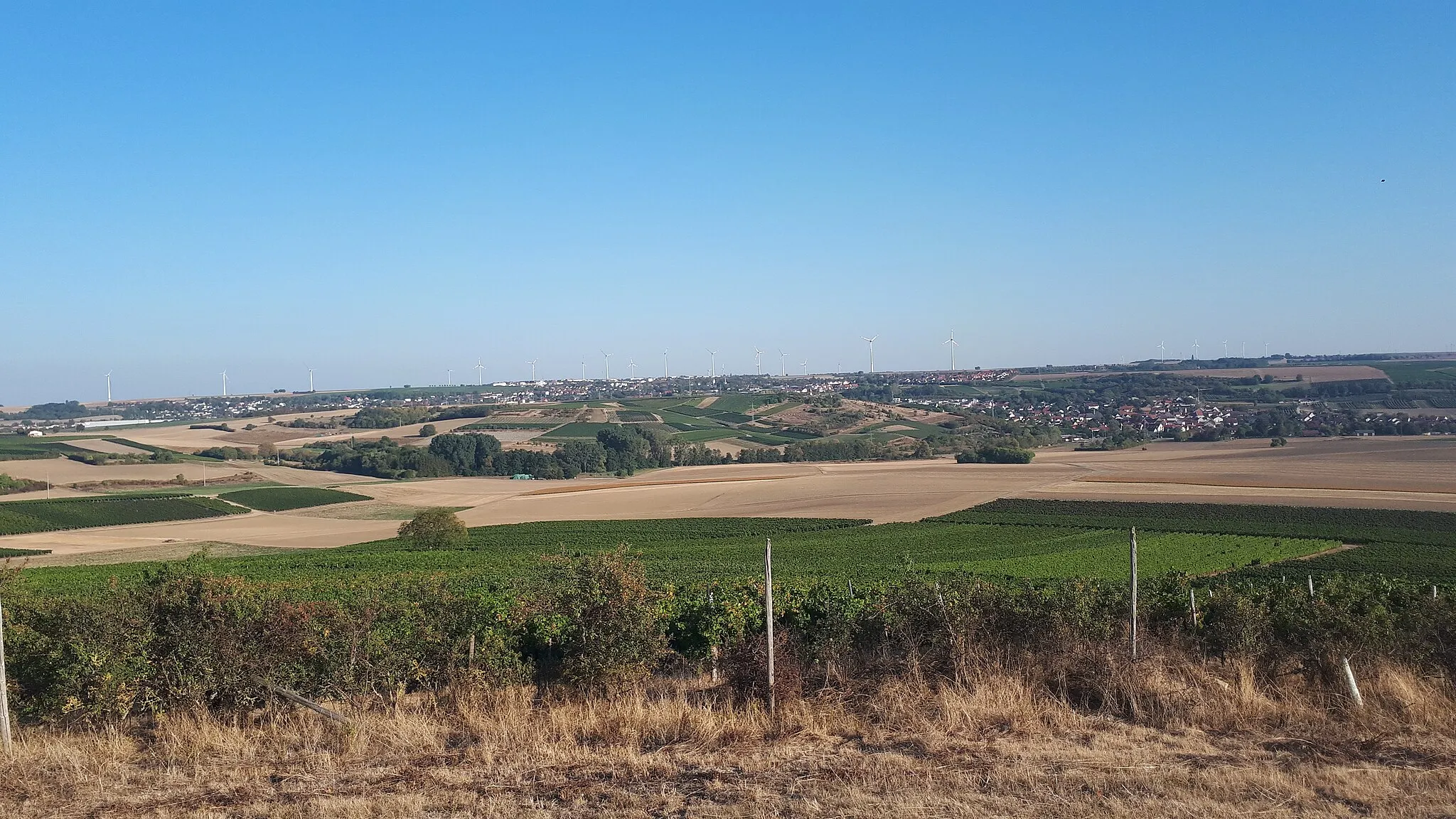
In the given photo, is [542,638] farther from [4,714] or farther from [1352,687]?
[1352,687]

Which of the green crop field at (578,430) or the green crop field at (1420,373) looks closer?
the green crop field at (578,430)

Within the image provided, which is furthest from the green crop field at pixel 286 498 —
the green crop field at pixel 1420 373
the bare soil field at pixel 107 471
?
the green crop field at pixel 1420 373

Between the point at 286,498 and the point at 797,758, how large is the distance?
261 ft

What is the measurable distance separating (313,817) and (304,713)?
317cm

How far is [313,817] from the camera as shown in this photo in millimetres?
7652

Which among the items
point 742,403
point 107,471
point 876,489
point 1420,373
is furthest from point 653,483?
point 1420,373

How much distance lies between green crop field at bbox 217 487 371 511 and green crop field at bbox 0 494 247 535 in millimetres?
2188

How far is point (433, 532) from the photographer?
53.0 m

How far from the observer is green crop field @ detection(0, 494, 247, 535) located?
6259 cm

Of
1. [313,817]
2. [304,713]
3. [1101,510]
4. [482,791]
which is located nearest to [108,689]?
[304,713]

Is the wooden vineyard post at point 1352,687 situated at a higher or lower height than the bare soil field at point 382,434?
higher

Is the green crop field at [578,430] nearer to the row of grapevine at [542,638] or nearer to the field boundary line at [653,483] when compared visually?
the field boundary line at [653,483]

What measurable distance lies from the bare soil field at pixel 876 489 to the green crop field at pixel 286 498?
2761 millimetres

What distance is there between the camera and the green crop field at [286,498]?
251 feet
